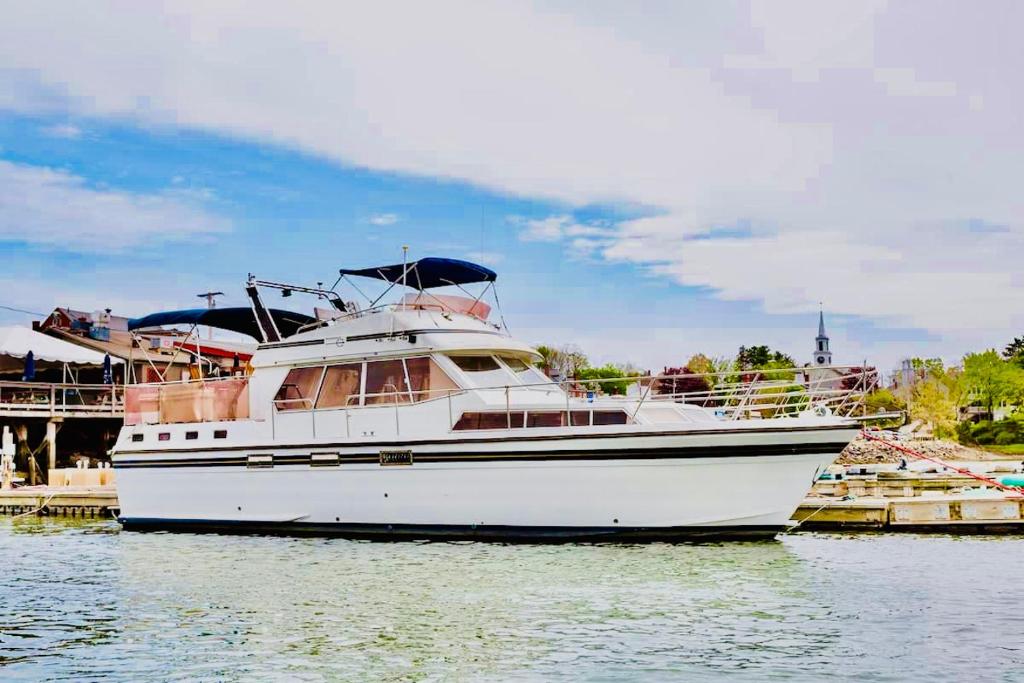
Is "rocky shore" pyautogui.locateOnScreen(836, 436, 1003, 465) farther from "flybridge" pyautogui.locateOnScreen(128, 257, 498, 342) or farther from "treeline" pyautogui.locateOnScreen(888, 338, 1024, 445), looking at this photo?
"flybridge" pyautogui.locateOnScreen(128, 257, 498, 342)

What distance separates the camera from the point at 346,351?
61.8 ft

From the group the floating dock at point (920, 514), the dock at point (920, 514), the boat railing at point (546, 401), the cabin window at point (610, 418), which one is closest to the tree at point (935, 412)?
the dock at point (920, 514)

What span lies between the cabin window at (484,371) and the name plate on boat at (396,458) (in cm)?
176

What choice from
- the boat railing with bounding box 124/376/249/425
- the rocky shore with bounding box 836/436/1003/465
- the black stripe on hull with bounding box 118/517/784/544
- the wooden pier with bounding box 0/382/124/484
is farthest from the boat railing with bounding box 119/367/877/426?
the rocky shore with bounding box 836/436/1003/465

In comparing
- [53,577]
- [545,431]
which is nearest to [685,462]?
[545,431]

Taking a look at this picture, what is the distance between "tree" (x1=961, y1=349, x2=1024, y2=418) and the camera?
69188 mm

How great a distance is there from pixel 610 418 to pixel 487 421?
2114 millimetres

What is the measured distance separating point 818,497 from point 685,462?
7.05 metres

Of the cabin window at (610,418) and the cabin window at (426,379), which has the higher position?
the cabin window at (426,379)

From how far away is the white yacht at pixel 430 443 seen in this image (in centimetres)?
1569

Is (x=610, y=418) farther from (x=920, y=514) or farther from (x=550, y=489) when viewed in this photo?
(x=920, y=514)

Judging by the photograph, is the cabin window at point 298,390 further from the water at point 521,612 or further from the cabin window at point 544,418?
the cabin window at point 544,418

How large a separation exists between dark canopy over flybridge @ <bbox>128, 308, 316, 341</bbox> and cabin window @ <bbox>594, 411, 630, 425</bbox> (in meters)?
7.59

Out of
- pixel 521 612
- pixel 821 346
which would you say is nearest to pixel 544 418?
pixel 521 612
